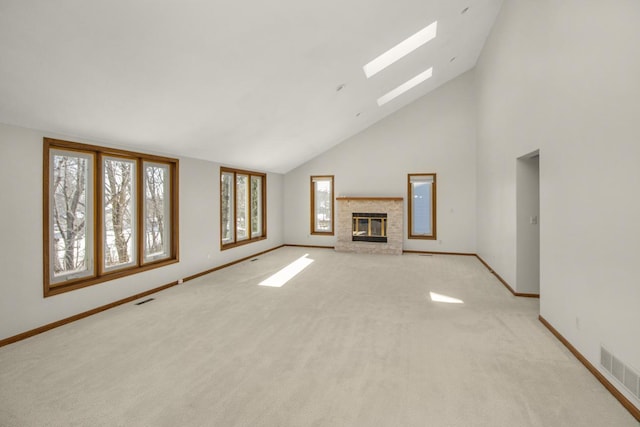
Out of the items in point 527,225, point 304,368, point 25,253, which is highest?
point 527,225

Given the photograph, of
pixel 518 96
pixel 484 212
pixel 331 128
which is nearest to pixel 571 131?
pixel 518 96

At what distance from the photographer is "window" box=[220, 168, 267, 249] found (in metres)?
6.76

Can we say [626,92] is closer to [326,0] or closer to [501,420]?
[501,420]

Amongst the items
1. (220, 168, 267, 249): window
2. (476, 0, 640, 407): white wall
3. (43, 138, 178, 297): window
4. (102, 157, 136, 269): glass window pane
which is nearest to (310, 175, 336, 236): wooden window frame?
(220, 168, 267, 249): window

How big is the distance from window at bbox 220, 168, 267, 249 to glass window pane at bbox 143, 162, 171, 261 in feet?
4.62

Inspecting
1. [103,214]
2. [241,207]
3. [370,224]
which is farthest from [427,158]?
[103,214]

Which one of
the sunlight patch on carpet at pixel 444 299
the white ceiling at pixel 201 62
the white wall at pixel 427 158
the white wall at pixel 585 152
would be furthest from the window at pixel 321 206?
the white wall at pixel 585 152

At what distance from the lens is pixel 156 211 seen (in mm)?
4984

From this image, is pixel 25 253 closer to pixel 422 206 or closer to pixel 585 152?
pixel 585 152

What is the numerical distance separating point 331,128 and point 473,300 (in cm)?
466

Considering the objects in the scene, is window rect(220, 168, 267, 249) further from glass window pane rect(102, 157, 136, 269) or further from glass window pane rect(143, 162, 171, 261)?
glass window pane rect(102, 157, 136, 269)

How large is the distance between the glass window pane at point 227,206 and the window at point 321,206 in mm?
2851

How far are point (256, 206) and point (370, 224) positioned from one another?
3.08 m

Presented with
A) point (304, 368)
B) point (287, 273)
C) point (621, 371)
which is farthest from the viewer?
point (287, 273)
